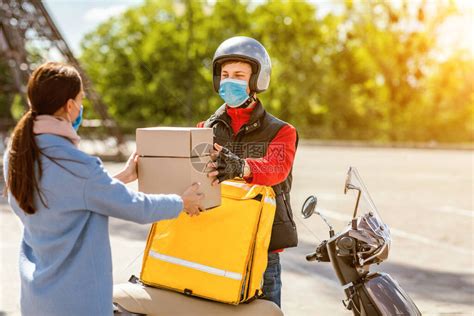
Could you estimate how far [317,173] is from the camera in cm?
1911

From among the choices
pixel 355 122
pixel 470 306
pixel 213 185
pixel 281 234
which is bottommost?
pixel 355 122

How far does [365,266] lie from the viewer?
3402 mm

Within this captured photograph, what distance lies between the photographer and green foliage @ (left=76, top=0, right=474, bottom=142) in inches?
1901

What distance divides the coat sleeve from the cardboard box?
30 centimetres

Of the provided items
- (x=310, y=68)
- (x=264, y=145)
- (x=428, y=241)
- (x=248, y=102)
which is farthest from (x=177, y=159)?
(x=310, y=68)

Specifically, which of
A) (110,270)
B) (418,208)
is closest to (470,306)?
(110,270)

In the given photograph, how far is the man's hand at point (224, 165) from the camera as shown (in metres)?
3.11

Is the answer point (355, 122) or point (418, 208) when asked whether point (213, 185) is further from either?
point (355, 122)

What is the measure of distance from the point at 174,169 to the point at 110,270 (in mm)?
515

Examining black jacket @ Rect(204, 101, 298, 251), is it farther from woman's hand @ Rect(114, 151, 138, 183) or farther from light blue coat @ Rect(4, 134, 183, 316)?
light blue coat @ Rect(4, 134, 183, 316)

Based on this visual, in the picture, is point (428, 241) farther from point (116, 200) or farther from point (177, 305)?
point (116, 200)

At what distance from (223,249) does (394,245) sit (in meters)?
6.37

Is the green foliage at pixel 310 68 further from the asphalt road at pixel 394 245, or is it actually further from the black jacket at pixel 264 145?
the black jacket at pixel 264 145

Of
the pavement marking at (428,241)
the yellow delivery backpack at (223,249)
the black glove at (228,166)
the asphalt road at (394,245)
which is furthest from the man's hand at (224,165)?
the pavement marking at (428,241)
